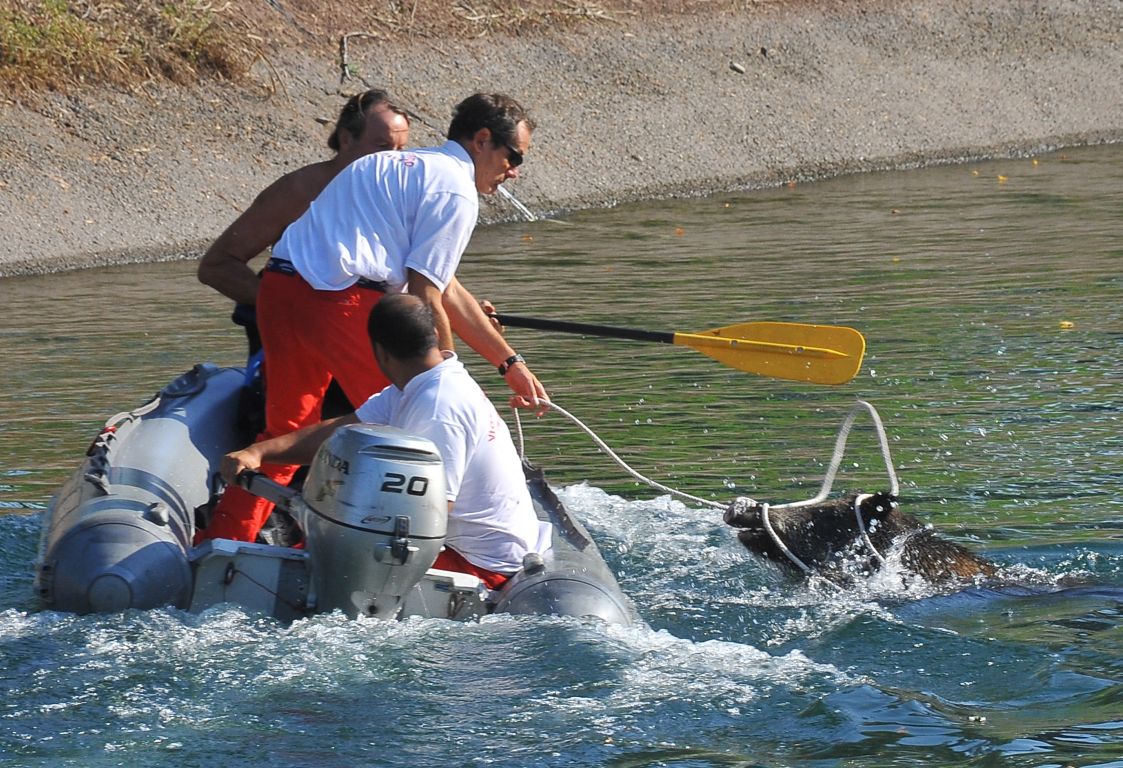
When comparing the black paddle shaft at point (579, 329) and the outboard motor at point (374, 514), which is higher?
the black paddle shaft at point (579, 329)

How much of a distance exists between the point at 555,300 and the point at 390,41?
28.4ft

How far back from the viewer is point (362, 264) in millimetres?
6172

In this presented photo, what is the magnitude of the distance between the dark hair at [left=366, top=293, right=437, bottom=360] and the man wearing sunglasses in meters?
0.63

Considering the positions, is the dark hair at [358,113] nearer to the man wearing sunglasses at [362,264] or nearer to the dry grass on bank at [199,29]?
the man wearing sunglasses at [362,264]

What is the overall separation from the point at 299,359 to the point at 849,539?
2150 mm

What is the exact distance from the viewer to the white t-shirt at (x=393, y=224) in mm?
6141

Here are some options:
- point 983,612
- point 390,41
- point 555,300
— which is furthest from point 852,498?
point 390,41

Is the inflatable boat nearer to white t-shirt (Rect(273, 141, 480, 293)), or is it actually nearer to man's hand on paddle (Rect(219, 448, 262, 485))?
man's hand on paddle (Rect(219, 448, 262, 485))

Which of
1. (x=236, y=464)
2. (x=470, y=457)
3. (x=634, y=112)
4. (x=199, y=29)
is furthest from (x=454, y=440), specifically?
(x=634, y=112)

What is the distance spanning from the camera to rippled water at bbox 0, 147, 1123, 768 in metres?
4.83

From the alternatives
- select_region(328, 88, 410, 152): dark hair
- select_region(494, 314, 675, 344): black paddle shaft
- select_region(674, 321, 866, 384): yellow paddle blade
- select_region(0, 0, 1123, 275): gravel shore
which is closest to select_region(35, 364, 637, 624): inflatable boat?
select_region(494, 314, 675, 344): black paddle shaft

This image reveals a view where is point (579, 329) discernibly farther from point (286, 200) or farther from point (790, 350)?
point (286, 200)

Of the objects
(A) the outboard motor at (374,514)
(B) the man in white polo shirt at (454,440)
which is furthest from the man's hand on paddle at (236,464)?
(A) the outboard motor at (374,514)

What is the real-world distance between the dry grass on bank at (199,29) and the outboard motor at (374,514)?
13204 mm
